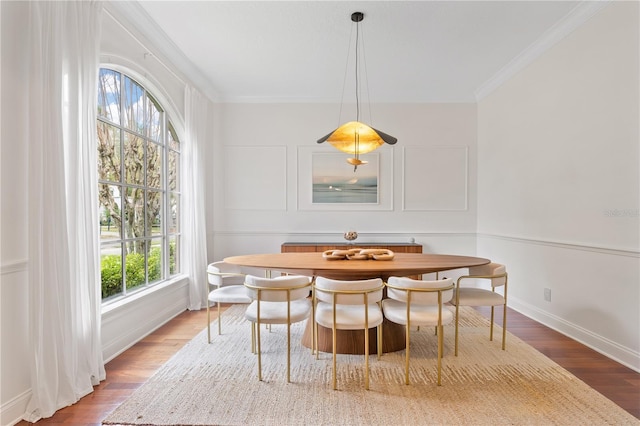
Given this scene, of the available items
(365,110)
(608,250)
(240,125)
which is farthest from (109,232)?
(608,250)

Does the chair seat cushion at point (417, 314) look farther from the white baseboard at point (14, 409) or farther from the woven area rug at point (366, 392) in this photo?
the white baseboard at point (14, 409)

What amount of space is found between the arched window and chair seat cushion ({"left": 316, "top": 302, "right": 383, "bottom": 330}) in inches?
79.0

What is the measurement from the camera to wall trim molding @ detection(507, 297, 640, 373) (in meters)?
2.73

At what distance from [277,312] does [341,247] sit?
240cm

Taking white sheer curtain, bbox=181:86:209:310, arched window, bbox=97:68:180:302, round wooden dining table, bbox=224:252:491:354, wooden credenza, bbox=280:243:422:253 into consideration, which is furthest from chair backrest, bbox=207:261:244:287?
wooden credenza, bbox=280:243:422:253

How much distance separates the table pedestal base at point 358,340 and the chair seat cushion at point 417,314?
1.30 feet

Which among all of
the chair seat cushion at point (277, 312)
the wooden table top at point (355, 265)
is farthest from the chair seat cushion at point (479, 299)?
the chair seat cushion at point (277, 312)

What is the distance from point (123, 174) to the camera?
130 inches

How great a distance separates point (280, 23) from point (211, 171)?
2563mm

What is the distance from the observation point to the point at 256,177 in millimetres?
5410

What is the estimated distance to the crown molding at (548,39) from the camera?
3.06m

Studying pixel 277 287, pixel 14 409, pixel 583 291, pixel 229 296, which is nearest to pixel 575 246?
pixel 583 291

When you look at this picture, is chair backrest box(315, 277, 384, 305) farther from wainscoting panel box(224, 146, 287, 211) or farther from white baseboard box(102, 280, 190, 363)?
wainscoting panel box(224, 146, 287, 211)

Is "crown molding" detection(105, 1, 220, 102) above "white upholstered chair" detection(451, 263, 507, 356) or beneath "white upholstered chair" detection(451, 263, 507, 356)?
above
